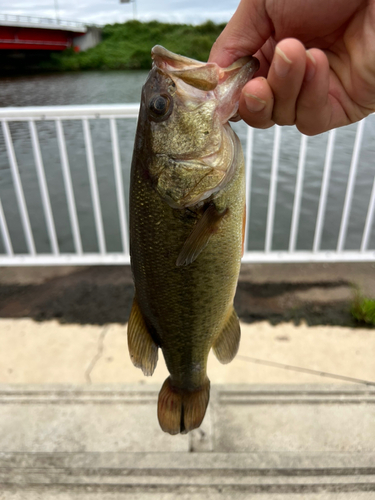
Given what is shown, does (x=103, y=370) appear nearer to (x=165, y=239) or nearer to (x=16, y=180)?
(x=165, y=239)

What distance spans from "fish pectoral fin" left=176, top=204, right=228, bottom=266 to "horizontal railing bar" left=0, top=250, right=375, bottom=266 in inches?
109

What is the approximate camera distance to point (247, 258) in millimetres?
3762

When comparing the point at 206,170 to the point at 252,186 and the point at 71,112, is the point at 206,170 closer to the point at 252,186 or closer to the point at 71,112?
the point at 71,112

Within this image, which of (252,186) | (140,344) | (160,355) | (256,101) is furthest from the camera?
(252,186)

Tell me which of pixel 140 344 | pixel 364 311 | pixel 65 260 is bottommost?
pixel 65 260

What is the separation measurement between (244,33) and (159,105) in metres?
0.42

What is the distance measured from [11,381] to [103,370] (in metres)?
0.62

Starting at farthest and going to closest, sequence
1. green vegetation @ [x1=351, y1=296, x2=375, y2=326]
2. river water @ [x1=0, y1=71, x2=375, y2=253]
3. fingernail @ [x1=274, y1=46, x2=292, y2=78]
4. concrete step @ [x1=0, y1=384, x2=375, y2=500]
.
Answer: river water @ [x1=0, y1=71, x2=375, y2=253], green vegetation @ [x1=351, y1=296, x2=375, y2=326], concrete step @ [x1=0, y1=384, x2=375, y2=500], fingernail @ [x1=274, y1=46, x2=292, y2=78]

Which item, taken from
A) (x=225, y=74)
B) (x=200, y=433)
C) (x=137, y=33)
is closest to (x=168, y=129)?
(x=225, y=74)

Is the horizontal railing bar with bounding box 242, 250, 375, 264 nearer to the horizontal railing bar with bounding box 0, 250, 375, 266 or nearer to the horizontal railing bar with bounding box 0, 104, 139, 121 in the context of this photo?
the horizontal railing bar with bounding box 0, 250, 375, 266

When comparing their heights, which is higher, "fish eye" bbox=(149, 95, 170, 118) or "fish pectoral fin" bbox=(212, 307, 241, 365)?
"fish eye" bbox=(149, 95, 170, 118)

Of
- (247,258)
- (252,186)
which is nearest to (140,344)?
(247,258)

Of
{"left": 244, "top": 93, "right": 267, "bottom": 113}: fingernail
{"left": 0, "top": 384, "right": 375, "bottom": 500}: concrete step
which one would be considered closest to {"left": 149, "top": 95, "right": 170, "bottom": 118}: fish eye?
{"left": 244, "top": 93, "right": 267, "bottom": 113}: fingernail

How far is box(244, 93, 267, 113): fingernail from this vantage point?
3.21ft
